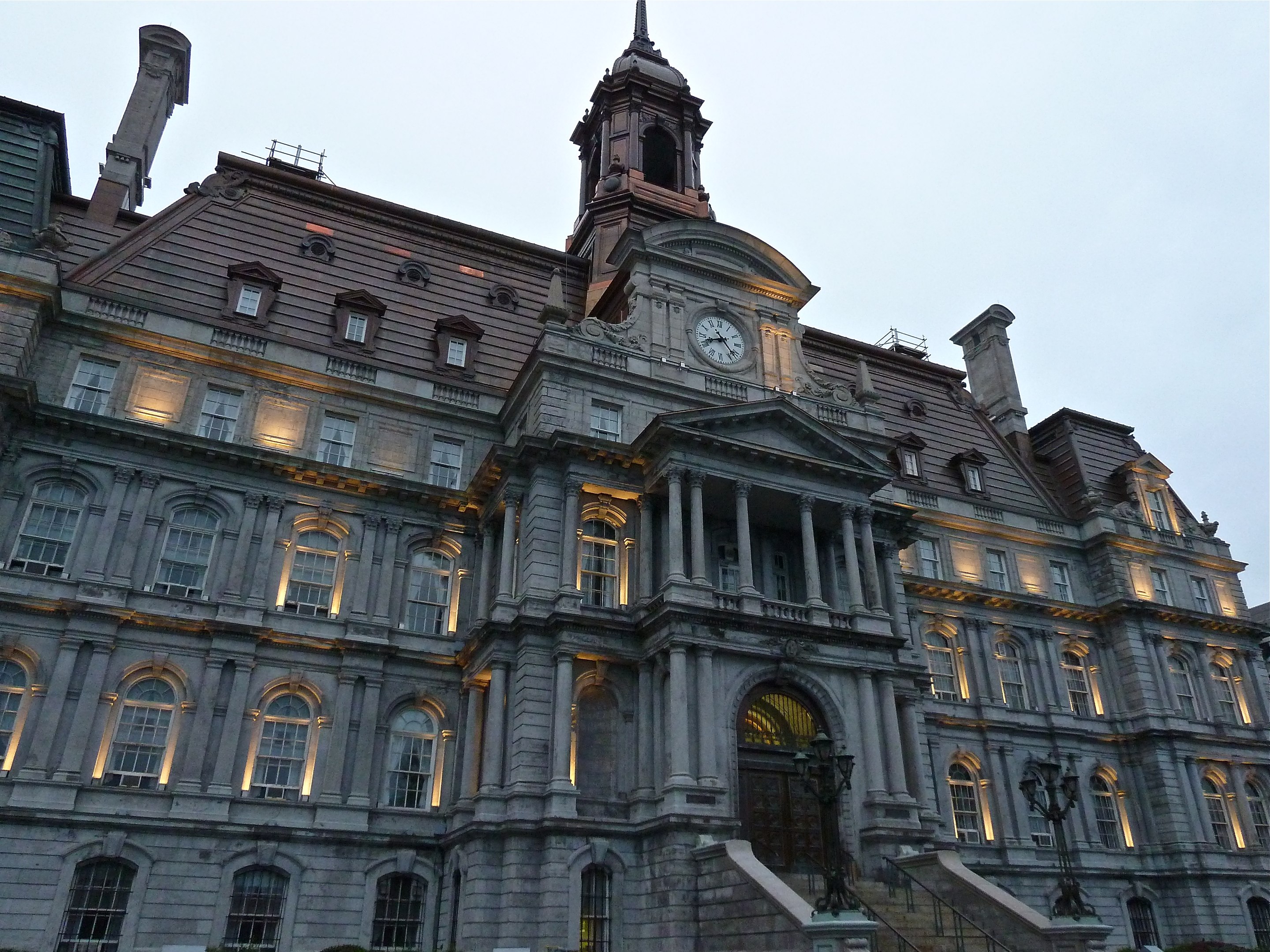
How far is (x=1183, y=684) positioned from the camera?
138 ft

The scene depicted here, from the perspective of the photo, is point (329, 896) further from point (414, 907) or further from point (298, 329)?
point (298, 329)

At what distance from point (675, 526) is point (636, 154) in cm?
2686

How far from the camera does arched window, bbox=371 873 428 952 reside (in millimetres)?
26625

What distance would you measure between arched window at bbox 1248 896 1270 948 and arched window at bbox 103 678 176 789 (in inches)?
Result: 1531

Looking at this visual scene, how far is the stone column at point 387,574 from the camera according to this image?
30250 millimetres

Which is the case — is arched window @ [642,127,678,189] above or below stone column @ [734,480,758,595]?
above

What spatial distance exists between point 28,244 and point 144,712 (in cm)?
1554

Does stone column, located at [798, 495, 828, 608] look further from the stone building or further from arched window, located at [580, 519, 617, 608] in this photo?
arched window, located at [580, 519, 617, 608]

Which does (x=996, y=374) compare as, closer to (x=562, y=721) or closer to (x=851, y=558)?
(x=851, y=558)

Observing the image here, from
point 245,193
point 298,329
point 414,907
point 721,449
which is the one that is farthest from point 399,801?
point 245,193

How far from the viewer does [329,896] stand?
26.2 metres

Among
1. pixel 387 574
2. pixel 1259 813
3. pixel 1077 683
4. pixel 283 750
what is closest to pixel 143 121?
pixel 387 574

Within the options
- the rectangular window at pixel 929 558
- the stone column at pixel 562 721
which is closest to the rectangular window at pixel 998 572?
the rectangular window at pixel 929 558

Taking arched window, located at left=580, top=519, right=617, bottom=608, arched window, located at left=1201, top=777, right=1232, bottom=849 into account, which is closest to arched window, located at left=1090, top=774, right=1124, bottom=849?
arched window, located at left=1201, top=777, right=1232, bottom=849
